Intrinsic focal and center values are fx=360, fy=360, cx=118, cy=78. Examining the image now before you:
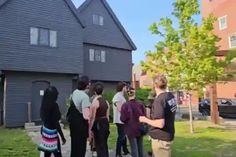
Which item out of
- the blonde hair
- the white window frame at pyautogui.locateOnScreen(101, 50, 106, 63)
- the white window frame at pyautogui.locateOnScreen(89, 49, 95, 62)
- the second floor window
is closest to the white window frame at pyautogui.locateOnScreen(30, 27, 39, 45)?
the second floor window

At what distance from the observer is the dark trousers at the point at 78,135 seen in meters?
7.34

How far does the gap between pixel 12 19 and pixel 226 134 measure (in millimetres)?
14180

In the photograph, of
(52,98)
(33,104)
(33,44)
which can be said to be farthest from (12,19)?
(52,98)

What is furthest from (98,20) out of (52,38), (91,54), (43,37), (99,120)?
(99,120)

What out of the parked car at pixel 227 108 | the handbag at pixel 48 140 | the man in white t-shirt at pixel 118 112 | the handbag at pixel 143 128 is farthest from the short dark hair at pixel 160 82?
the parked car at pixel 227 108

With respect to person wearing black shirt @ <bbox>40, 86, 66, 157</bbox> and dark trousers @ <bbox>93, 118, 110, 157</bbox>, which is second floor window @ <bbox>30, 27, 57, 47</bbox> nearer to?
dark trousers @ <bbox>93, 118, 110, 157</bbox>

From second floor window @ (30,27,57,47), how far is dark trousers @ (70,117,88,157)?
16093 millimetres

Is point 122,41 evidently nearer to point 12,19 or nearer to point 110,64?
point 110,64

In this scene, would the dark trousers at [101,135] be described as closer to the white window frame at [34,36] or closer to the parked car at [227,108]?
the white window frame at [34,36]

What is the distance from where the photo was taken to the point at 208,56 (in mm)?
15797

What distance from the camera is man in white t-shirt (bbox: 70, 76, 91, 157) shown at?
7301mm

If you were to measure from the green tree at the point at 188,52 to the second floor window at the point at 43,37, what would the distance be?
9070mm

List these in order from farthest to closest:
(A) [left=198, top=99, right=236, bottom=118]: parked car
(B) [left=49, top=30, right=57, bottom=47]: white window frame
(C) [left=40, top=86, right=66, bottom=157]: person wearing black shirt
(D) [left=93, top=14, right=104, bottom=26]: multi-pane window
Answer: (D) [left=93, top=14, right=104, bottom=26]: multi-pane window → (A) [left=198, top=99, right=236, bottom=118]: parked car → (B) [left=49, top=30, right=57, bottom=47]: white window frame → (C) [left=40, top=86, right=66, bottom=157]: person wearing black shirt

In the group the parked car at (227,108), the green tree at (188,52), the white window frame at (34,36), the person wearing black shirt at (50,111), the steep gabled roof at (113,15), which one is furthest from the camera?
the steep gabled roof at (113,15)
